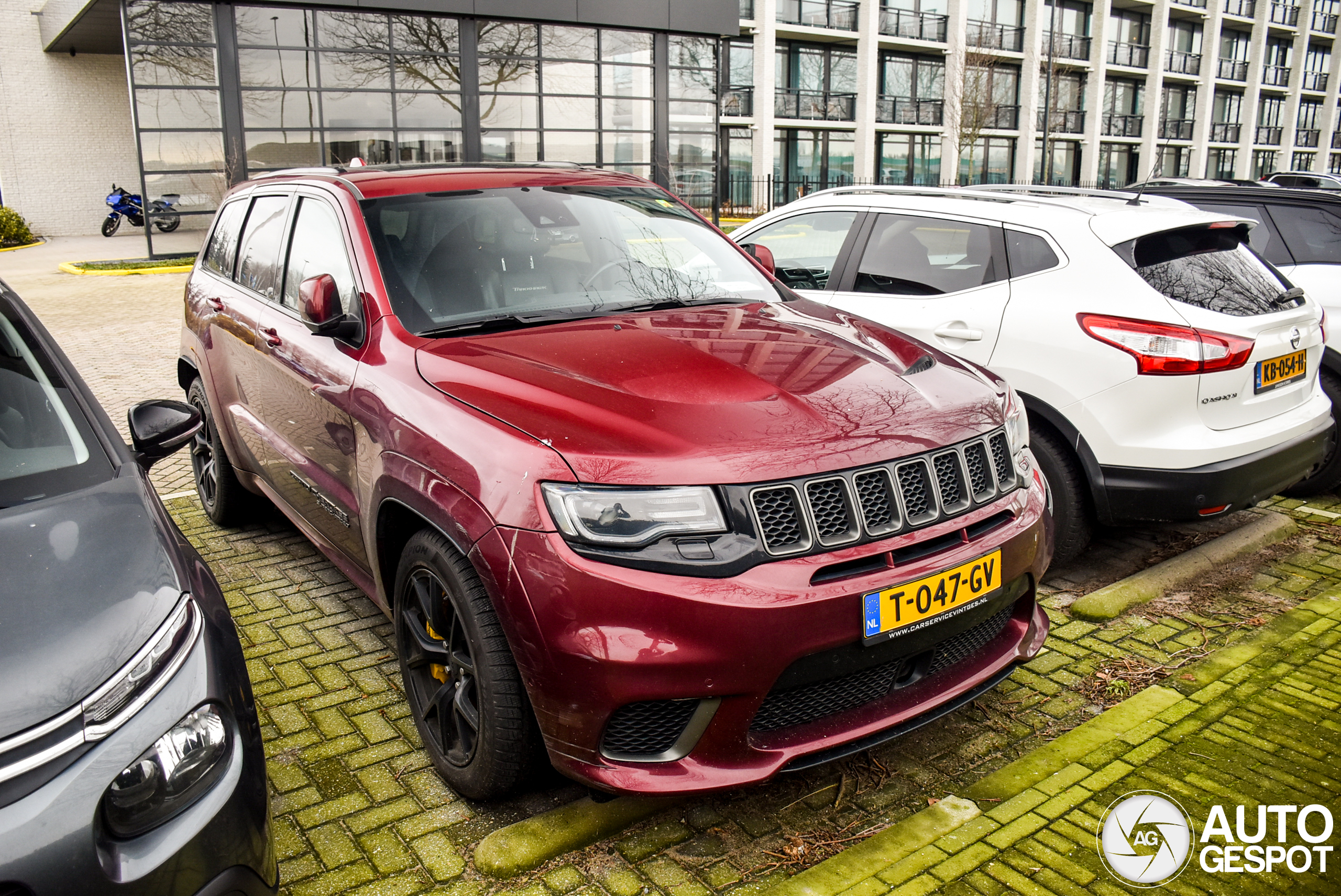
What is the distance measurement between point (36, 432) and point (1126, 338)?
390cm

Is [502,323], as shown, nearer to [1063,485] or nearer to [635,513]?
[635,513]

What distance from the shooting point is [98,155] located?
30875 mm

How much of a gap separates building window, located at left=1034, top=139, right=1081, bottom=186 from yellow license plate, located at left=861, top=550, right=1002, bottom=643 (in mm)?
46215

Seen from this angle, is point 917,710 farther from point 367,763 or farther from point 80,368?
point 80,368

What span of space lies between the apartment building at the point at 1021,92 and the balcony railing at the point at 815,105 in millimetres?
50

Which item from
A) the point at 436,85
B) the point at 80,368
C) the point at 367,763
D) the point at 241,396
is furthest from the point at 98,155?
the point at 367,763

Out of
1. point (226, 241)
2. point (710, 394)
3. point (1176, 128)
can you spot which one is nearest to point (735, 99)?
point (1176, 128)

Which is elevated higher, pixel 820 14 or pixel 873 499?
pixel 820 14

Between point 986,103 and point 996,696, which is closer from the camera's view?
point 996,696

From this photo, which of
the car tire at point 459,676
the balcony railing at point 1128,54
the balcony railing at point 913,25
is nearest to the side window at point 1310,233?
the car tire at point 459,676

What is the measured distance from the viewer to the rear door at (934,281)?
469cm

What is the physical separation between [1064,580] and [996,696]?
4.32 feet

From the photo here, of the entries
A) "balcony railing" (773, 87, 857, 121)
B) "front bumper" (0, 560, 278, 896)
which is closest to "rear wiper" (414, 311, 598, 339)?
"front bumper" (0, 560, 278, 896)

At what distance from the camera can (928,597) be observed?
2627 mm
